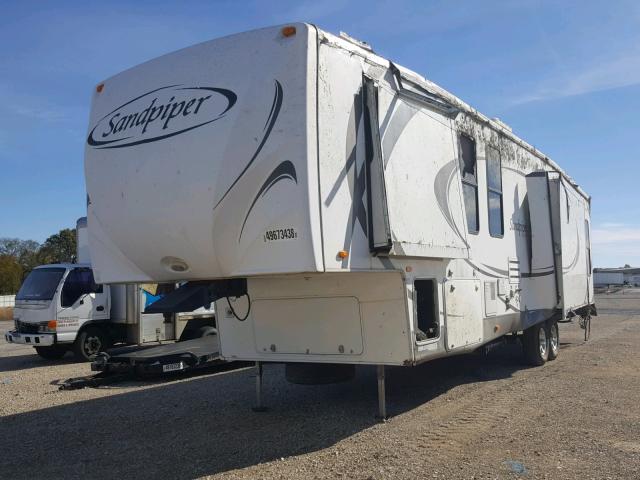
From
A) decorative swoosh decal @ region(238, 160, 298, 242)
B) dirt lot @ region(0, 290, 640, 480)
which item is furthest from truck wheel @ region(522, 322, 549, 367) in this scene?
decorative swoosh decal @ region(238, 160, 298, 242)

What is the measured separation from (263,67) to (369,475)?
353cm

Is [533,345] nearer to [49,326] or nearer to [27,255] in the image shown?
[49,326]

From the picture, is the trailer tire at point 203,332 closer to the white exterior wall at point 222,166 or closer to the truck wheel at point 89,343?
the truck wheel at point 89,343

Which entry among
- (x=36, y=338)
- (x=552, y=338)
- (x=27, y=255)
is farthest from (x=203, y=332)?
(x=27, y=255)

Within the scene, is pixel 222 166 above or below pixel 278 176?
above

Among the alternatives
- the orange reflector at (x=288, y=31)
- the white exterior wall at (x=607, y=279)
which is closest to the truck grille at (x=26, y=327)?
the orange reflector at (x=288, y=31)

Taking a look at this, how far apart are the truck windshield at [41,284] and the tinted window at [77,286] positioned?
20cm

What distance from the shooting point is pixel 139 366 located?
33.1 ft

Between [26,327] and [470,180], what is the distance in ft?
32.5

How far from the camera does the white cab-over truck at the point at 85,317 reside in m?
12.9

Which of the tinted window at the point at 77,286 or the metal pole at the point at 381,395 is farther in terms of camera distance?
the tinted window at the point at 77,286

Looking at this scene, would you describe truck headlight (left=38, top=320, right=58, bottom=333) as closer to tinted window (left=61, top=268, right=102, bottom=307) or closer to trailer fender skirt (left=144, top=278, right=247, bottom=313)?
tinted window (left=61, top=268, right=102, bottom=307)

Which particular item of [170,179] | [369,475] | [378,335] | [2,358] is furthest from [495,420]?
[2,358]

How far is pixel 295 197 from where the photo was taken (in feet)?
16.7
